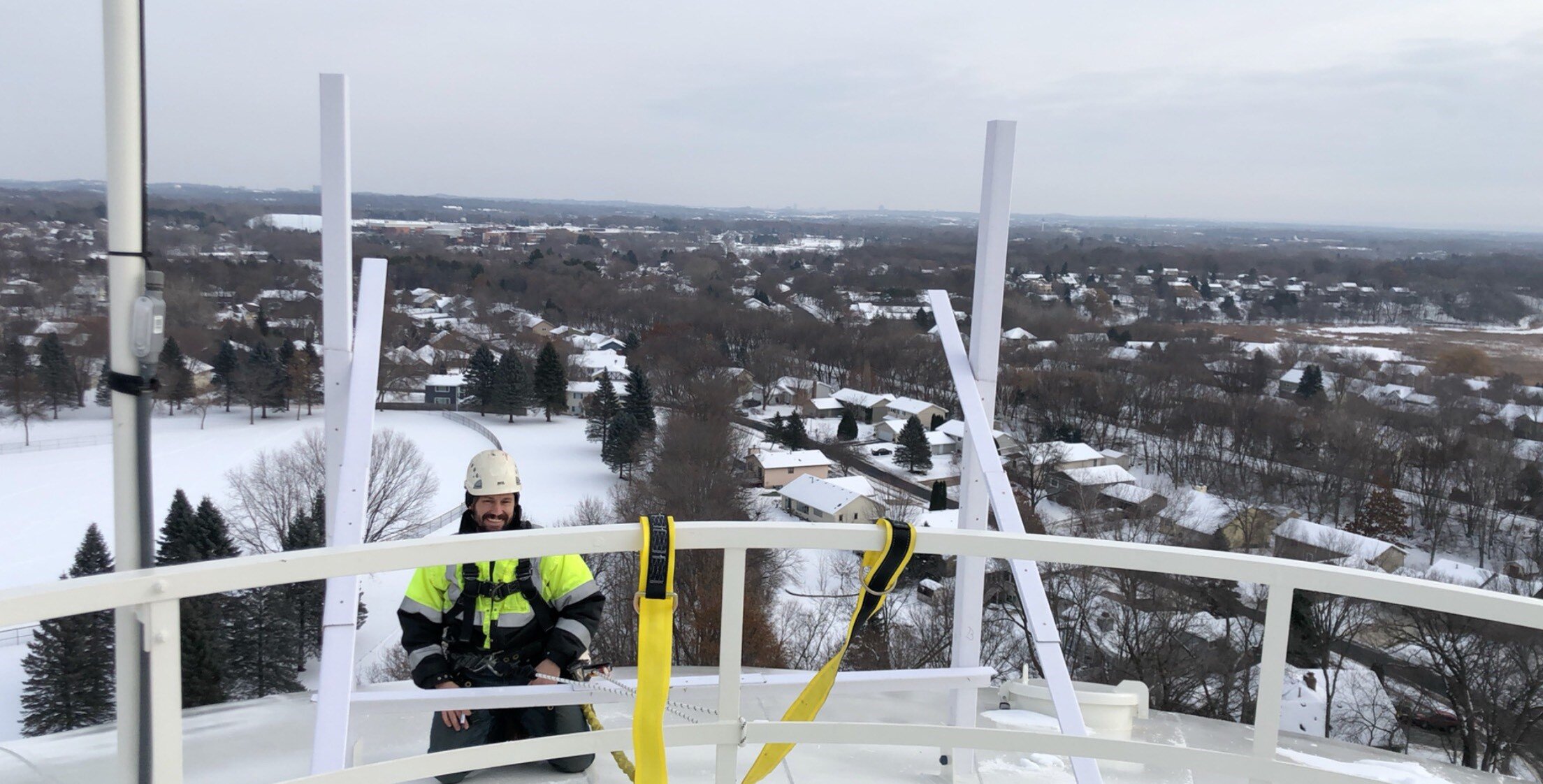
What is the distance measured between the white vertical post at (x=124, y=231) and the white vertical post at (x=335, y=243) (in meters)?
1.15

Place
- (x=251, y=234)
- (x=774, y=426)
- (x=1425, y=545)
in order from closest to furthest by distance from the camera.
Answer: (x=251, y=234) < (x=1425, y=545) < (x=774, y=426)

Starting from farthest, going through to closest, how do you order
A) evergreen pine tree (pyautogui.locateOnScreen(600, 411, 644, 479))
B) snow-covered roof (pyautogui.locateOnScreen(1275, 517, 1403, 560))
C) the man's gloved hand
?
evergreen pine tree (pyautogui.locateOnScreen(600, 411, 644, 479)), snow-covered roof (pyautogui.locateOnScreen(1275, 517, 1403, 560)), the man's gloved hand

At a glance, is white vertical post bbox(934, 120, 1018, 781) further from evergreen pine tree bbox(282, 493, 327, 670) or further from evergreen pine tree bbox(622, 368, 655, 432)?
evergreen pine tree bbox(622, 368, 655, 432)

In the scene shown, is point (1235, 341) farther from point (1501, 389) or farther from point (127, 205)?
point (127, 205)

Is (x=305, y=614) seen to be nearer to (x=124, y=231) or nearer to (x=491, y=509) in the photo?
(x=491, y=509)

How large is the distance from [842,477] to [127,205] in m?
41.7

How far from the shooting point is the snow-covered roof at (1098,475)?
4312cm

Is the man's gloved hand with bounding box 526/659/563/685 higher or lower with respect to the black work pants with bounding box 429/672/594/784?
higher

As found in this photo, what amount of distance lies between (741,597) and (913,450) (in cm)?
4609

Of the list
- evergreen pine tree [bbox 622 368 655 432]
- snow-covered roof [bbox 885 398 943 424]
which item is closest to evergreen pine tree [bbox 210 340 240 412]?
evergreen pine tree [bbox 622 368 655 432]

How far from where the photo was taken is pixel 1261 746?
1.87 m

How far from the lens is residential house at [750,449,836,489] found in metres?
44.2

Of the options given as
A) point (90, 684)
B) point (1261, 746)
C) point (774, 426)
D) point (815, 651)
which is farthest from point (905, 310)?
point (1261, 746)

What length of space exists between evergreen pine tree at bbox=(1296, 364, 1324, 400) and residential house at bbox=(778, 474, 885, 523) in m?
29.5
